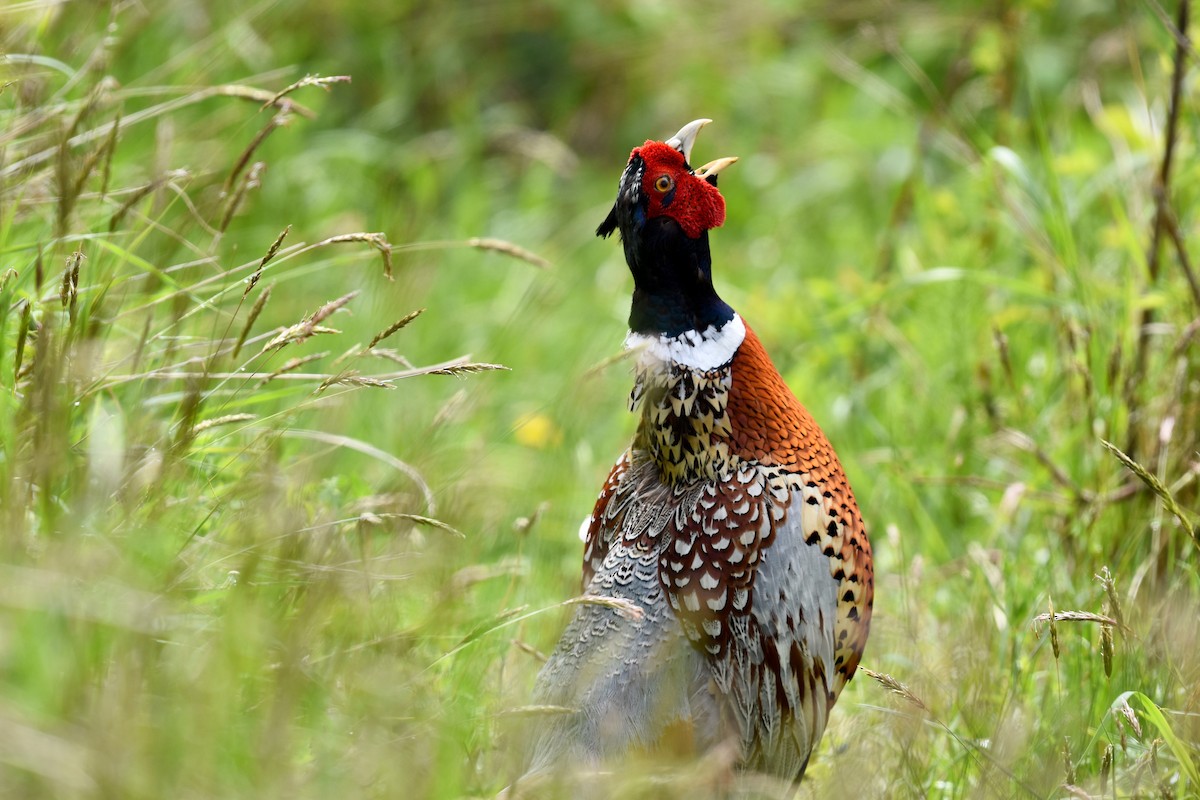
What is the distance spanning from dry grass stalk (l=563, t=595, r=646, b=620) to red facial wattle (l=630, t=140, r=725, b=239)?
71 centimetres

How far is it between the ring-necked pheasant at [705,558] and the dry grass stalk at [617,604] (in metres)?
0.02

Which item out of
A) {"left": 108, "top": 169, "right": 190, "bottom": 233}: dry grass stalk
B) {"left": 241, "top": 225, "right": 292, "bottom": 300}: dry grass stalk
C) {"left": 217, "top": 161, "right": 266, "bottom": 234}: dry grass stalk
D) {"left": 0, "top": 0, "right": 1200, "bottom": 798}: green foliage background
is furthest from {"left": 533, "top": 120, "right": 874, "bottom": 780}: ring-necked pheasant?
{"left": 108, "top": 169, "right": 190, "bottom": 233}: dry grass stalk

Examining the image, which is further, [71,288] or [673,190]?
[673,190]

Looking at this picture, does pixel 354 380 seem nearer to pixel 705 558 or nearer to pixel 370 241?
pixel 370 241

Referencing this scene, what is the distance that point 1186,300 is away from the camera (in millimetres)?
3342

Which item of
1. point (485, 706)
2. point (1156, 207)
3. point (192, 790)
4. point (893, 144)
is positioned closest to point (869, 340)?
point (1156, 207)

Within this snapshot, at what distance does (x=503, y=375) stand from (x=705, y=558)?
239cm

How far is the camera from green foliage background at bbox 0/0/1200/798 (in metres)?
1.88

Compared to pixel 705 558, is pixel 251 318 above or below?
above

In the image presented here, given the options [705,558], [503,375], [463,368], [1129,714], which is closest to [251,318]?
[463,368]

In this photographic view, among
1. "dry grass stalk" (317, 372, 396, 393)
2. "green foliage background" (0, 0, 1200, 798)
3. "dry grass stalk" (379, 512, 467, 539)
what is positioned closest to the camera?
"green foliage background" (0, 0, 1200, 798)

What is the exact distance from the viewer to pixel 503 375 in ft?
15.1

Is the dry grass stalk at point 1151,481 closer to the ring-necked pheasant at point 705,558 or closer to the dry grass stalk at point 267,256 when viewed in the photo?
the ring-necked pheasant at point 705,558

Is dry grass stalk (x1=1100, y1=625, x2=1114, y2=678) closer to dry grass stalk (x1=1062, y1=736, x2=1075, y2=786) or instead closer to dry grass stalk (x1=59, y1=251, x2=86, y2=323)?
dry grass stalk (x1=1062, y1=736, x2=1075, y2=786)
